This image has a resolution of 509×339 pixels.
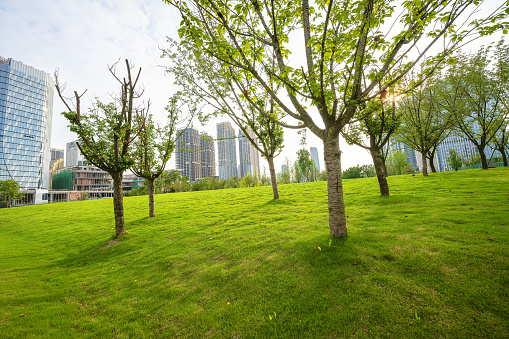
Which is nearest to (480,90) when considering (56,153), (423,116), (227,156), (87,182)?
(423,116)

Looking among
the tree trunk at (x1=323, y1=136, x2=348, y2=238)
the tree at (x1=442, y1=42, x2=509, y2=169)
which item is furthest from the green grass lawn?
the tree at (x1=442, y1=42, x2=509, y2=169)

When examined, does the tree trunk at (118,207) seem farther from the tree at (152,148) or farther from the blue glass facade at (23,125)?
the blue glass facade at (23,125)

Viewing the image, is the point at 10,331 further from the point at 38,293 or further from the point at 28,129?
the point at 28,129

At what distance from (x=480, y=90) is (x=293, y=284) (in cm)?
3157

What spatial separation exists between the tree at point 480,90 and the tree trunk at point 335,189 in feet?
76.8

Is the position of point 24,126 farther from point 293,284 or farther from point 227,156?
point 293,284

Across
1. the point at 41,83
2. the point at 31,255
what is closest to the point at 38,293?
the point at 31,255

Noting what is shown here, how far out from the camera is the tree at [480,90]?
20.3m

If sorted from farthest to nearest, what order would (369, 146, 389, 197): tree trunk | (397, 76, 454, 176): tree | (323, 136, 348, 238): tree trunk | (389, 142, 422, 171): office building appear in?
Result: (389, 142, 422, 171): office building < (397, 76, 454, 176): tree < (369, 146, 389, 197): tree trunk < (323, 136, 348, 238): tree trunk

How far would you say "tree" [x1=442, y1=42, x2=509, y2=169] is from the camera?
20.3m

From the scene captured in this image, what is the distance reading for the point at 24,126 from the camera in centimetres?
8862

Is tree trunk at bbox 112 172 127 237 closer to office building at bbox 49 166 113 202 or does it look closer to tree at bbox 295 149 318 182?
tree at bbox 295 149 318 182

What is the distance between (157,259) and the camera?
7.06 meters

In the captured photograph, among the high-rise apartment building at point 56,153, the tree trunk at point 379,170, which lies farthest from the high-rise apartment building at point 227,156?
the high-rise apartment building at point 56,153
